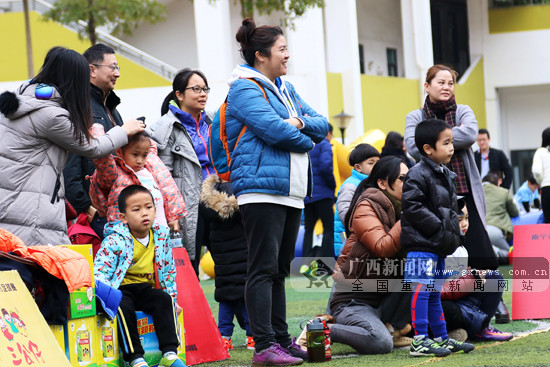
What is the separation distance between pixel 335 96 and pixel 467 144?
57.3ft

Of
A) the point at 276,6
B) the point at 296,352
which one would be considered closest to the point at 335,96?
the point at 276,6

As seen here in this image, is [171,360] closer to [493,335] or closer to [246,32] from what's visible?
[246,32]

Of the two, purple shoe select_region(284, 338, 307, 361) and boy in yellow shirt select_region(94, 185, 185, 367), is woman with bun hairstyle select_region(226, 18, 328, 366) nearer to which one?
purple shoe select_region(284, 338, 307, 361)

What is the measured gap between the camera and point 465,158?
7.52 m

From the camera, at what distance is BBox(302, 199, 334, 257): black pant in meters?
12.6

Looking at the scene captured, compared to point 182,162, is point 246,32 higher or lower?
higher

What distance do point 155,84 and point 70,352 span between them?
2018 cm

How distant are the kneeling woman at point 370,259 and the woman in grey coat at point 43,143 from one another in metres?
2.04

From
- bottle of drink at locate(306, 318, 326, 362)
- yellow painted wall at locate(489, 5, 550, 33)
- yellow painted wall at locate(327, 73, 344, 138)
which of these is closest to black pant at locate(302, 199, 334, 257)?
bottle of drink at locate(306, 318, 326, 362)

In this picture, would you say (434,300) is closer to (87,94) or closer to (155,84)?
(87,94)

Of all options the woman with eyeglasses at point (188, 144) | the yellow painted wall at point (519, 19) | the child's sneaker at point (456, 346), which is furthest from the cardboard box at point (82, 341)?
the yellow painted wall at point (519, 19)

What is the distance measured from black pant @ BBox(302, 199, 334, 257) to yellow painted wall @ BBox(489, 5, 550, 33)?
19.5 meters

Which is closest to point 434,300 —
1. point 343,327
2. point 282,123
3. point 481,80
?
point 343,327

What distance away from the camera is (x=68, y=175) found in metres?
6.22
